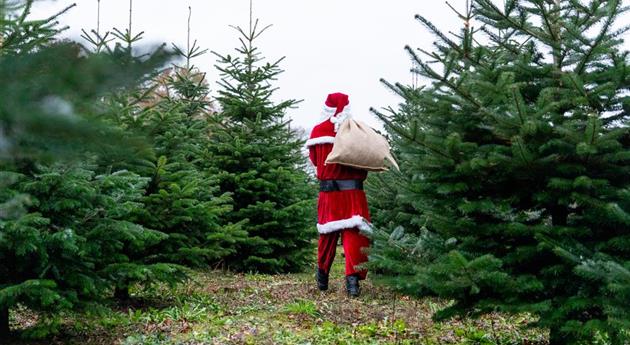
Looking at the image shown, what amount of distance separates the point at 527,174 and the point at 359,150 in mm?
2915

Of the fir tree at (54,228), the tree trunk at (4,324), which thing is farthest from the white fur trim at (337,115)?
the tree trunk at (4,324)

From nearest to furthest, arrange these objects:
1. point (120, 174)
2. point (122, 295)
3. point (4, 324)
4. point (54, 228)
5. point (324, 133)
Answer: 1. point (54, 228)
2. point (4, 324)
3. point (120, 174)
4. point (122, 295)
5. point (324, 133)

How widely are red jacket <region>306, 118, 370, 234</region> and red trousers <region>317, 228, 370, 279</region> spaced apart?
11cm

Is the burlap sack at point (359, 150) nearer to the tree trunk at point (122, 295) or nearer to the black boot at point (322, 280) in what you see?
the black boot at point (322, 280)

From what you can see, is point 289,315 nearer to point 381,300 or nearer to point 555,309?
point 381,300

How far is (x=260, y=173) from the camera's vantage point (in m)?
9.45

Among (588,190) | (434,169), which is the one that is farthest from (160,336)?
(588,190)

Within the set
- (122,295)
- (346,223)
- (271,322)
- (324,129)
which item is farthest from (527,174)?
(122,295)

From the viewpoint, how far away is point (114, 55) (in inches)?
57.2

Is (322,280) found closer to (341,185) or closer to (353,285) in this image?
(353,285)

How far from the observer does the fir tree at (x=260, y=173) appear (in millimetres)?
9141

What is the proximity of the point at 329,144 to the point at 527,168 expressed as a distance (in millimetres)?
3535

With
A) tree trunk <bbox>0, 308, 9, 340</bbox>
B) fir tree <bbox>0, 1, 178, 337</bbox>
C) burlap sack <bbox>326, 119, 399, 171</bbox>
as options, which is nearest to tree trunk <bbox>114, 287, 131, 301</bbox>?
fir tree <bbox>0, 1, 178, 337</bbox>

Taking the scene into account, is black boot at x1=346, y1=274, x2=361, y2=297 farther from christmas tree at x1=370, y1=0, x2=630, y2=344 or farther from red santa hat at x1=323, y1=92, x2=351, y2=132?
christmas tree at x1=370, y1=0, x2=630, y2=344
